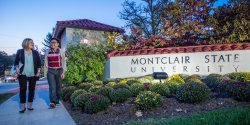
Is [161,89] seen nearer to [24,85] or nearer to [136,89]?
[136,89]

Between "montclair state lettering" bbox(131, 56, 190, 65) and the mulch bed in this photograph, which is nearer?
the mulch bed

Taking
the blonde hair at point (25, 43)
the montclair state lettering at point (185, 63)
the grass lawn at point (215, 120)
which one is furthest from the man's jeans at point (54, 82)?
the montclair state lettering at point (185, 63)

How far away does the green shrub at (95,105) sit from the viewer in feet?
18.1

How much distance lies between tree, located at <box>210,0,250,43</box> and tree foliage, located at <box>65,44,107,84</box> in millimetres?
5506

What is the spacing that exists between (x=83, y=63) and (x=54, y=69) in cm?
402

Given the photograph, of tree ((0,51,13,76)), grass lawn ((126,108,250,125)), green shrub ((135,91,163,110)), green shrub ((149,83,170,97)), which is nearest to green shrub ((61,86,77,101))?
green shrub ((149,83,170,97))

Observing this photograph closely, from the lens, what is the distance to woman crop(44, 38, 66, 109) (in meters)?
6.65

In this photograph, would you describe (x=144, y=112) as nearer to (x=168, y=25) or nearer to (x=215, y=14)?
(x=168, y=25)

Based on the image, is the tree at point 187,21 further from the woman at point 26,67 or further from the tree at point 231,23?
the woman at point 26,67

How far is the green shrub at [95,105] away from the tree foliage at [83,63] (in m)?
4.83

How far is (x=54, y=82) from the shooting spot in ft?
22.0

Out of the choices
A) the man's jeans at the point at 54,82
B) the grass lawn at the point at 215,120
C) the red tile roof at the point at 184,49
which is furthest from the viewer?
the red tile roof at the point at 184,49

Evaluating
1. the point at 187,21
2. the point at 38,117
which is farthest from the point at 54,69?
the point at 187,21

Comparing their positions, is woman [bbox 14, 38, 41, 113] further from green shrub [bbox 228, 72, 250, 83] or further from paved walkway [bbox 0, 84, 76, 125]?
green shrub [bbox 228, 72, 250, 83]
